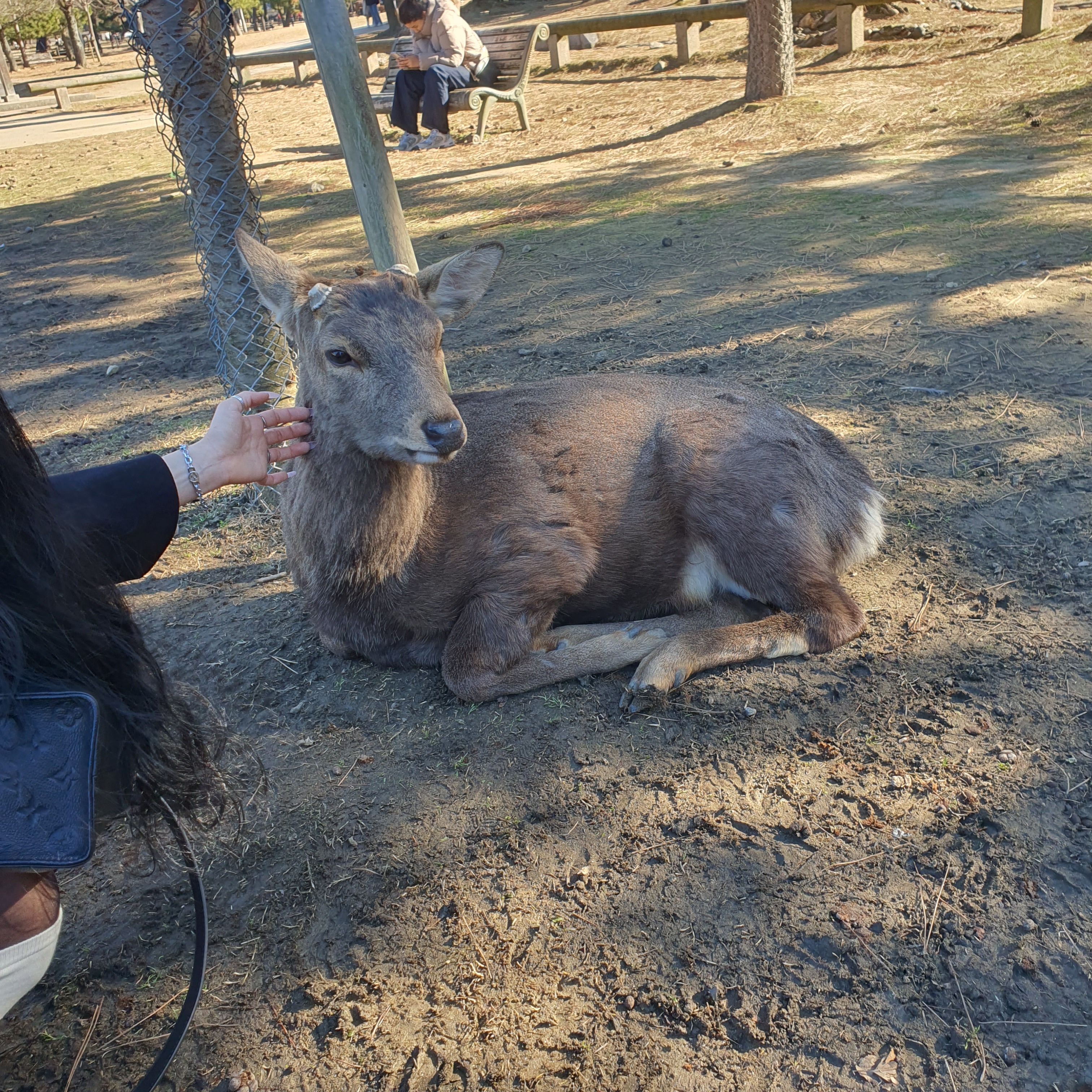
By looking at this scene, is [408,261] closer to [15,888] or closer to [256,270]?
[256,270]

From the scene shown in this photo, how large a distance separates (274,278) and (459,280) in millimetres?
779

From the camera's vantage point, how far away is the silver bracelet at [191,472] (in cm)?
279

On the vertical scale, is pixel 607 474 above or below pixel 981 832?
above

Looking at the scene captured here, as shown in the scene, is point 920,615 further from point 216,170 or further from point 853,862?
point 216,170

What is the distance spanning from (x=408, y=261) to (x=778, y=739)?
137 inches

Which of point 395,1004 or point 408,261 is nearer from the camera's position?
point 395,1004

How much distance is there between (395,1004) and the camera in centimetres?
267

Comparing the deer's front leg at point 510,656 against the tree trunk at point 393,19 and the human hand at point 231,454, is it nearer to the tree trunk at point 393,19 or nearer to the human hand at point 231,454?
the human hand at point 231,454

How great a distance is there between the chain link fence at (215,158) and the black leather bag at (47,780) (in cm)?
333

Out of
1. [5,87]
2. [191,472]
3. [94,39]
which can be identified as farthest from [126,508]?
[94,39]

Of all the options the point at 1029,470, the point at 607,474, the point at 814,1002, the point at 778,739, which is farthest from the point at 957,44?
the point at 814,1002

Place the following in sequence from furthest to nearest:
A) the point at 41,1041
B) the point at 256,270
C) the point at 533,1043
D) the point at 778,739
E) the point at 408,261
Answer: the point at 408,261
the point at 256,270
the point at 778,739
the point at 41,1041
the point at 533,1043

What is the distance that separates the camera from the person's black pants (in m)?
14.1

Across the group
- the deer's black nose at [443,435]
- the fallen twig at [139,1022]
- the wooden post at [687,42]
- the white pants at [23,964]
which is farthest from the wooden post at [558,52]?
the white pants at [23,964]
